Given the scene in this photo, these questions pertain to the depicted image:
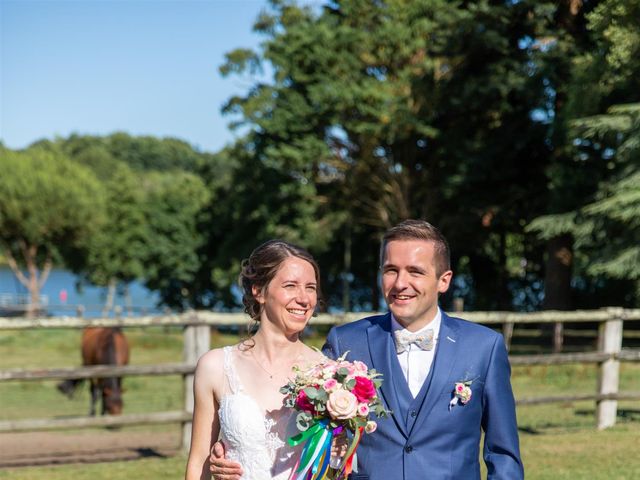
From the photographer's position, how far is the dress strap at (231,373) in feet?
11.5

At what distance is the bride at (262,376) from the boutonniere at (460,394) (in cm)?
59

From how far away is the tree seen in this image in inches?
2099

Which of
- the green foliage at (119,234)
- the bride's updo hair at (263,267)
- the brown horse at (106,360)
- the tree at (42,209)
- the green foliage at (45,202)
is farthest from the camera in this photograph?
the green foliage at (119,234)

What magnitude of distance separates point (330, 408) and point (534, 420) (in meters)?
9.29

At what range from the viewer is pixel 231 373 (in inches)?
139

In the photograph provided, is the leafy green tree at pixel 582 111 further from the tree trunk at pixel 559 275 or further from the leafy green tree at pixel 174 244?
the leafy green tree at pixel 174 244

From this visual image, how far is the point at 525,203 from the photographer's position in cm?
2788

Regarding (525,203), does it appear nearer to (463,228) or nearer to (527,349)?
(463,228)

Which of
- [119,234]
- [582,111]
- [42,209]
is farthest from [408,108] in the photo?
[119,234]

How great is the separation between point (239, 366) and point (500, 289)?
3417cm

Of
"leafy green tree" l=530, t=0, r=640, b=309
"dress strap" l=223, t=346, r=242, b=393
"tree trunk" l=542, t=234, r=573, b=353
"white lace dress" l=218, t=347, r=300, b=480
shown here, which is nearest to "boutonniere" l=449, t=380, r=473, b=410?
"white lace dress" l=218, t=347, r=300, b=480

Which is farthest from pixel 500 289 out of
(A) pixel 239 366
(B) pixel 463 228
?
(A) pixel 239 366

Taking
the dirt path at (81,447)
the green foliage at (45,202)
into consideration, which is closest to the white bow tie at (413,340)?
the dirt path at (81,447)

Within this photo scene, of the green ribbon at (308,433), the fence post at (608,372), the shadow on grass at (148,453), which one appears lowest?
the shadow on grass at (148,453)
